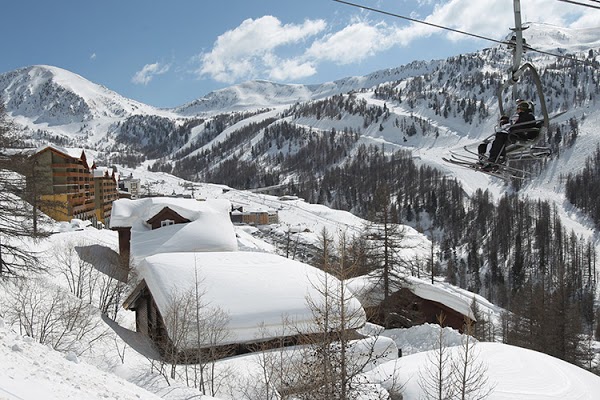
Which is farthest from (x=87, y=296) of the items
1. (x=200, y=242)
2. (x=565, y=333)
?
(x=565, y=333)

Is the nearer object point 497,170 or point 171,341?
point 497,170

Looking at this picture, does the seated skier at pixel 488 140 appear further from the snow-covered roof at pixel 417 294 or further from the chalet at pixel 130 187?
the chalet at pixel 130 187

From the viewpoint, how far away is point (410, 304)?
3422cm

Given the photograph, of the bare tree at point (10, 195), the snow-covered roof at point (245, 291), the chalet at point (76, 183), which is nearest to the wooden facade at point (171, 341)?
the snow-covered roof at point (245, 291)

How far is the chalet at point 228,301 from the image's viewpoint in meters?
20.0

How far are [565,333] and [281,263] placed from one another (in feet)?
Answer: 95.9

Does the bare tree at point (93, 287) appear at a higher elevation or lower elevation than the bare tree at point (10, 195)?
lower

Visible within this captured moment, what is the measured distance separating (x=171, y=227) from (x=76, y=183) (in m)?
37.4

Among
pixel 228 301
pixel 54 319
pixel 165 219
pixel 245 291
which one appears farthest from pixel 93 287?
pixel 165 219

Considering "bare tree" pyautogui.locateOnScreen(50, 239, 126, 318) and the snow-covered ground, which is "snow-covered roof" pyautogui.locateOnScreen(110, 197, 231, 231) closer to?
"bare tree" pyautogui.locateOnScreen(50, 239, 126, 318)

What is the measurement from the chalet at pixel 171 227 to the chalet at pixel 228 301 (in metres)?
11.1

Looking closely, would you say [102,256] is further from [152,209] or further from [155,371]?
[155,371]

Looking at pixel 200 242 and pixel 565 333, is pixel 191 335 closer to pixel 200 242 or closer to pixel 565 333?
pixel 200 242

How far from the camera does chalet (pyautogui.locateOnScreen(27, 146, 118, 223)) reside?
61.9 metres
